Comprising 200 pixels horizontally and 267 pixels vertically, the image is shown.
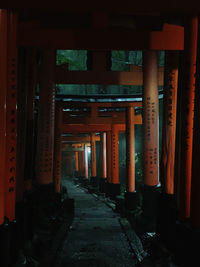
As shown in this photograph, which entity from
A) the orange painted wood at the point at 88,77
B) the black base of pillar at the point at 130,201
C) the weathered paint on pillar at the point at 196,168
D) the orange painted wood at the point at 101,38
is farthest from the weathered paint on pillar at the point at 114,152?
the weathered paint on pillar at the point at 196,168

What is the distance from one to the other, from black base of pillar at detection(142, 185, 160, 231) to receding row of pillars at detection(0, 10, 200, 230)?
0.52 ft

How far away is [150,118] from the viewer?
8.43 metres

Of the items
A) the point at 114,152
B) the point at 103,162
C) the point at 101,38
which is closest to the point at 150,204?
the point at 101,38

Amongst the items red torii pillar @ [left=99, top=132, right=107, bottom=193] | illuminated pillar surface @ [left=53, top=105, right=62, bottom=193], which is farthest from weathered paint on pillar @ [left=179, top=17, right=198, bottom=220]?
red torii pillar @ [left=99, top=132, right=107, bottom=193]

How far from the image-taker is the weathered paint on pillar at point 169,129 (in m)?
5.49

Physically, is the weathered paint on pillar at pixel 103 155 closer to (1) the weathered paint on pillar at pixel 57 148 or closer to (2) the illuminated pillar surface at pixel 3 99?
(1) the weathered paint on pillar at pixel 57 148

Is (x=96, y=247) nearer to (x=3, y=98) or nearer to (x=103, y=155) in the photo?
(x=3, y=98)

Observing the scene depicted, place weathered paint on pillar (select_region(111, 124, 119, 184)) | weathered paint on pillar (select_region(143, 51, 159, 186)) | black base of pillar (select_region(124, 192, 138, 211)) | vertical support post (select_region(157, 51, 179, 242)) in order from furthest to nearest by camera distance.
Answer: weathered paint on pillar (select_region(111, 124, 119, 184)) → black base of pillar (select_region(124, 192, 138, 211)) → weathered paint on pillar (select_region(143, 51, 159, 186)) → vertical support post (select_region(157, 51, 179, 242))

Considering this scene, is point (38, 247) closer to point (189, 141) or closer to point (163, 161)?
point (163, 161)

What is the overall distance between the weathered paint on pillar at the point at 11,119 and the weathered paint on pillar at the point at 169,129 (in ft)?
9.37

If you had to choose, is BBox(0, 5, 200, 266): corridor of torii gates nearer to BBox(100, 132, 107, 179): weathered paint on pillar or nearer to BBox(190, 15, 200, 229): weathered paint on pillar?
BBox(190, 15, 200, 229): weathered paint on pillar

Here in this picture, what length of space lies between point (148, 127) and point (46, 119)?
3.11m

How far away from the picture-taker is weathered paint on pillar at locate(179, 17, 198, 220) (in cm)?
404

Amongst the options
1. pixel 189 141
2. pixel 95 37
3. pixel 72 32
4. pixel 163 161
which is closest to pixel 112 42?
pixel 95 37
